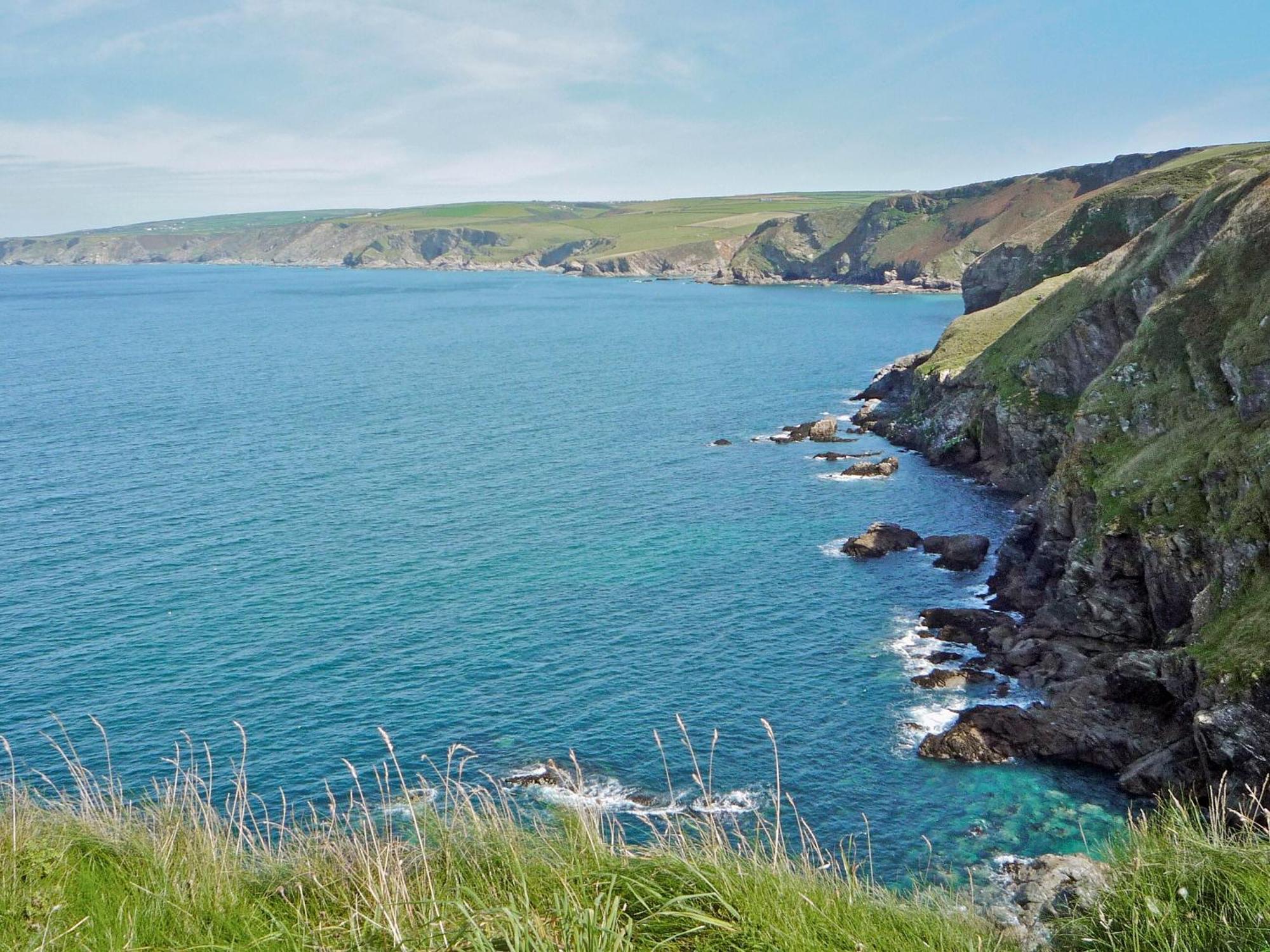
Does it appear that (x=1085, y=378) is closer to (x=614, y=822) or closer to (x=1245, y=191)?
(x=1245, y=191)

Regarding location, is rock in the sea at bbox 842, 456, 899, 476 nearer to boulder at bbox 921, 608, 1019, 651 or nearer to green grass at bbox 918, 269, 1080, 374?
green grass at bbox 918, 269, 1080, 374

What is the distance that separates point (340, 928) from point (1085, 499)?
61.1m

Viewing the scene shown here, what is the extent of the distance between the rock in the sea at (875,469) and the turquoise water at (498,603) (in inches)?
124

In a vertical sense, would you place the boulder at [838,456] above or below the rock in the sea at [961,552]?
above

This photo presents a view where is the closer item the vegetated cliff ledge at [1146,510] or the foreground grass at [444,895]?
the foreground grass at [444,895]

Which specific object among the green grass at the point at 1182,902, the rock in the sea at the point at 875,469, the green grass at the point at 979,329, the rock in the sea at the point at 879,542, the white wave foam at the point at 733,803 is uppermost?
the green grass at the point at 979,329

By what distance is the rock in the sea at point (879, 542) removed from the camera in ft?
246

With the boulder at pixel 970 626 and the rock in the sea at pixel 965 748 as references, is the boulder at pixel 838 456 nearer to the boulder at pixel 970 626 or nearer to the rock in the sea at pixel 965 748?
the boulder at pixel 970 626

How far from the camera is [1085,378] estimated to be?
92312mm

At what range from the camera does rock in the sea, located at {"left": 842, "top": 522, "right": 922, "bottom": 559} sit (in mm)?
74938

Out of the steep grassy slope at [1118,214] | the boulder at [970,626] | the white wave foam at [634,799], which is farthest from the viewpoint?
the steep grassy slope at [1118,214]

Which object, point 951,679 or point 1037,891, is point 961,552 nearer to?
point 951,679

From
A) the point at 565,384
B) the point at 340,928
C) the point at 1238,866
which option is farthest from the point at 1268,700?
the point at 565,384

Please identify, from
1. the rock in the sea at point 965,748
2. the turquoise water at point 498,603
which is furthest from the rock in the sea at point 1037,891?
the rock in the sea at point 965,748
